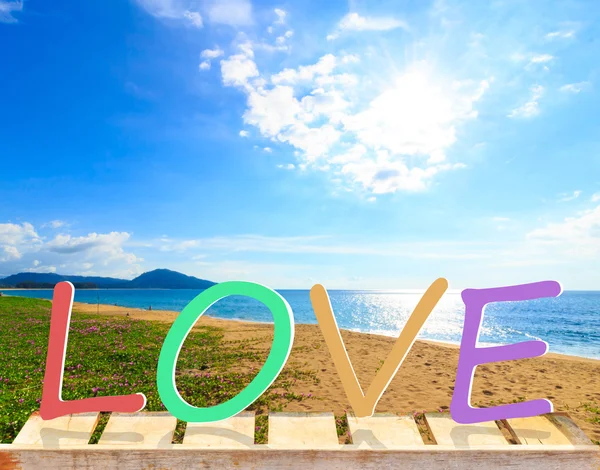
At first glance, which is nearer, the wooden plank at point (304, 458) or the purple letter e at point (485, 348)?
the wooden plank at point (304, 458)

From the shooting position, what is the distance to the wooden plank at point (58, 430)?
293cm

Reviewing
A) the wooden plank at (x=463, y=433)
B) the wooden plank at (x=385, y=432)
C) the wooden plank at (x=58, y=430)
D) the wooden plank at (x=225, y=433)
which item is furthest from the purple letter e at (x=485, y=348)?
the wooden plank at (x=58, y=430)

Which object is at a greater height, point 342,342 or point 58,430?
point 342,342

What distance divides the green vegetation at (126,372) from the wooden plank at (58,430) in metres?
2.60

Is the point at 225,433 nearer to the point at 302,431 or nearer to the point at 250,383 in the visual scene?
the point at 302,431

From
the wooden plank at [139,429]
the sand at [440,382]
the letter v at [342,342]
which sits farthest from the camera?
the sand at [440,382]

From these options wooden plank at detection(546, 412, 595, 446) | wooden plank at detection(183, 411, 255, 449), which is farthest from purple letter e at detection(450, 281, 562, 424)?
wooden plank at detection(183, 411, 255, 449)

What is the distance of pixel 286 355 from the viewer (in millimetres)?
3805

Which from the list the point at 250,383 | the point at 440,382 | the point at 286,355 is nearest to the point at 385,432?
the point at 286,355

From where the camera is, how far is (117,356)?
44.9 ft

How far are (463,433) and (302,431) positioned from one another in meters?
1.25

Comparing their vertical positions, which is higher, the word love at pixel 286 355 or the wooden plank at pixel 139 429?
the word love at pixel 286 355

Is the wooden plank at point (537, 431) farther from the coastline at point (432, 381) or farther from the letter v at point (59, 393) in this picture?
the coastline at point (432, 381)

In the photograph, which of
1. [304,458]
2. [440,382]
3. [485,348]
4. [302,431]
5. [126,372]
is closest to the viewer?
[304,458]
